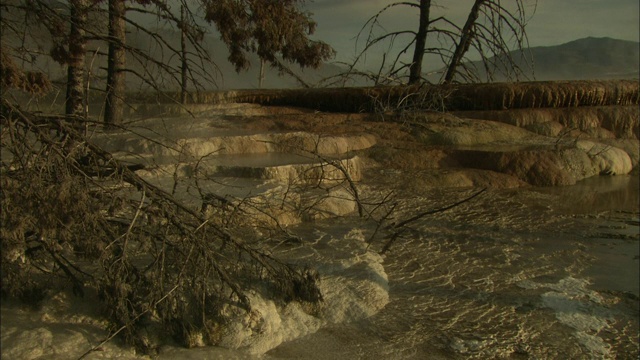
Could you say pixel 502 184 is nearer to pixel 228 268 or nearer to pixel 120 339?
pixel 228 268

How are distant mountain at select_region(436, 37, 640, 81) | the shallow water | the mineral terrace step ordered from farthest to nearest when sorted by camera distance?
distant mountain at select_region(436, 37, 640, 81) < the mineral terrace step < the shallow water

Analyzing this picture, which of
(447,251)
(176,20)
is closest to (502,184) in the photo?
(447,251)

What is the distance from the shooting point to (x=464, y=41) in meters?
10.3

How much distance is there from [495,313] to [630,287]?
1.22 m

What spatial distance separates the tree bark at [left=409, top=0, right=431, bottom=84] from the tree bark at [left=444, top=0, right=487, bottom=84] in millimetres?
505

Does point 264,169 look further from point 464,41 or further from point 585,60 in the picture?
point 585,60

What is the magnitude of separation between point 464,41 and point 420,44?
2.44 feet

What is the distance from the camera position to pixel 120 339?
2.75 m

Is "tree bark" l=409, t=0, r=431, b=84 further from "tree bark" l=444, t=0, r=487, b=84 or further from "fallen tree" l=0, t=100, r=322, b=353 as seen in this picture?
"fallen tree" l=0, t=100, r=322, b=353

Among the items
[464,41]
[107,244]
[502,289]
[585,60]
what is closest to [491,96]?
[464,41]

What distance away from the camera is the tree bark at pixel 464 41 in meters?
10.1

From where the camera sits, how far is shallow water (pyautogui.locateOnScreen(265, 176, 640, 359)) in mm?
3203

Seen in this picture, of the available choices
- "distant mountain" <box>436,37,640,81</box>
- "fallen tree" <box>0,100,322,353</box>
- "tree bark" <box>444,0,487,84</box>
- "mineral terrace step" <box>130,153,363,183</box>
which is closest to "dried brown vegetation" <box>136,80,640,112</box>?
"tree bark" <box>444,0,487,84</box>

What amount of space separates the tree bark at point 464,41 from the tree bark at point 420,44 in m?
0.50
